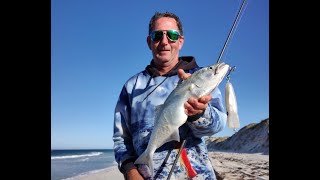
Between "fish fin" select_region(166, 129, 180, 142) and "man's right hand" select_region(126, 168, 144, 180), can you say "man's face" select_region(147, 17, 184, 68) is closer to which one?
"fish fin" select_region(166, 129, 180, 142)

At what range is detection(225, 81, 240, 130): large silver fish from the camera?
3.15 meters

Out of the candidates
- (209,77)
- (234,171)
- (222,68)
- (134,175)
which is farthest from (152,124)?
(234,171)

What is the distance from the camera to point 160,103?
2.97m

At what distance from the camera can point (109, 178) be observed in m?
14.5

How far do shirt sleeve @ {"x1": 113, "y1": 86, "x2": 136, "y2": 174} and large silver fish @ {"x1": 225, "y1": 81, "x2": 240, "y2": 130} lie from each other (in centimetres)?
92

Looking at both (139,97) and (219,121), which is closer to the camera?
(219,121)
